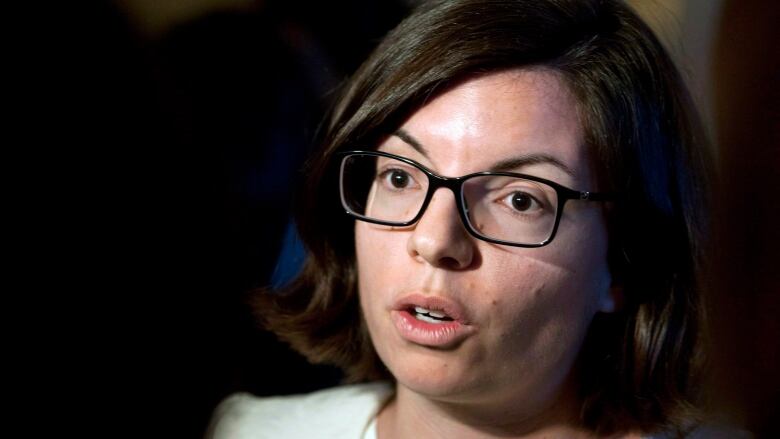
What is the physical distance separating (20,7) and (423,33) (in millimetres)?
583

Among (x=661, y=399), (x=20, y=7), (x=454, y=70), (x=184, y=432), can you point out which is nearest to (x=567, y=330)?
(x=661, y=399)

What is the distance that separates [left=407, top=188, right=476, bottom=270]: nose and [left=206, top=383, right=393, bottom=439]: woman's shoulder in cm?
49

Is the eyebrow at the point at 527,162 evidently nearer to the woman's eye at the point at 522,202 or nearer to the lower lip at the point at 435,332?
the woman's eye at the point at 522,202

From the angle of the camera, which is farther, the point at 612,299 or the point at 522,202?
the point at 612,299

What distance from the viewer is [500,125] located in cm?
129

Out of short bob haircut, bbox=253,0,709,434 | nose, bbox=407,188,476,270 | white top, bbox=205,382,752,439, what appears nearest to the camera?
nose, bbox=407,188,476,270

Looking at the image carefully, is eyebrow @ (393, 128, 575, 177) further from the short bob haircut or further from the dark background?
the dark background

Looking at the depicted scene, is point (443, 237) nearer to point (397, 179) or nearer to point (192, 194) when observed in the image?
point (397, 179)

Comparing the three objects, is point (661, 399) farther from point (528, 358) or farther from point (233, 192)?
point (233, 192)

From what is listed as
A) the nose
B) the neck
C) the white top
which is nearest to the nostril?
the nose

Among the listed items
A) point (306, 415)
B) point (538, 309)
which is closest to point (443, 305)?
point (538, 309)

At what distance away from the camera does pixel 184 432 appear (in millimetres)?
1616

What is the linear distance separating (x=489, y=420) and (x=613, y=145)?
0.46 meters

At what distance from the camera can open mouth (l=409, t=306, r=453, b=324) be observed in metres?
1.28
